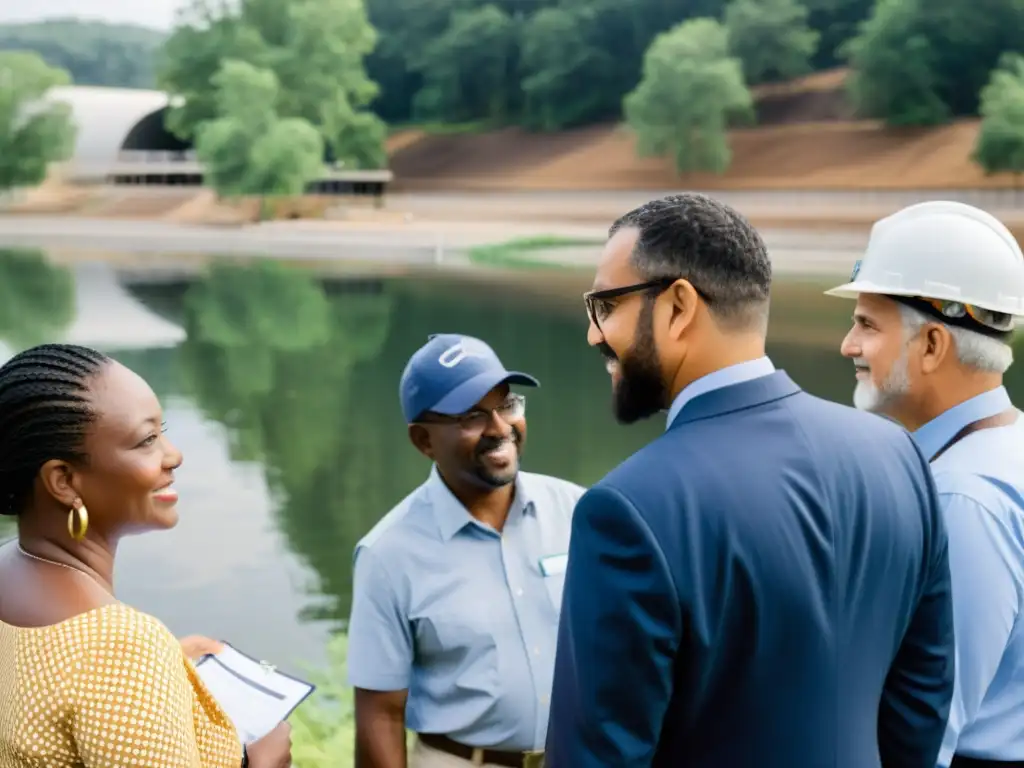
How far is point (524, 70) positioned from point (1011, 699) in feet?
165

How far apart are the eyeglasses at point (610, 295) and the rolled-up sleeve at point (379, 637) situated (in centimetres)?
91

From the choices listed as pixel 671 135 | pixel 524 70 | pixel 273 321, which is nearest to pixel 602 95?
pixel 524 70

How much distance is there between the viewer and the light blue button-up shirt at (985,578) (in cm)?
175

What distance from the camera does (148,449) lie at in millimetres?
1770

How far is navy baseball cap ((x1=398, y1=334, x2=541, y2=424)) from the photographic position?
7.87ft

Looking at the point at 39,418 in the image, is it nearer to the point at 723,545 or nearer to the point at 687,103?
the point at 723,545

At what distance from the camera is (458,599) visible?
7.61ft

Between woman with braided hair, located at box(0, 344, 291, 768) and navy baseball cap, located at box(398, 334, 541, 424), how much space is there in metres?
Result: 0.68

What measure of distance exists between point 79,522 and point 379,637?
0.75 meters

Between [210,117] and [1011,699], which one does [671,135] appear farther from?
[1011,699]

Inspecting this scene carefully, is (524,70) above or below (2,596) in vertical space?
above

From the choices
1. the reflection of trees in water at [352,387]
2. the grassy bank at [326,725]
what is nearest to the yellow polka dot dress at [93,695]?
the grassy bank at [326,725]

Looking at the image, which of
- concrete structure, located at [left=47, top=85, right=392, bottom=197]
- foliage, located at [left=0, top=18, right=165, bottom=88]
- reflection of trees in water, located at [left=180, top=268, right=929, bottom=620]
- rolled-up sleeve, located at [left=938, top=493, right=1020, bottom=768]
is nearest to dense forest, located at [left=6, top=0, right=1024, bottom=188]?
concrete structure, located at [left=47, top=85, right=392, bottom=197]

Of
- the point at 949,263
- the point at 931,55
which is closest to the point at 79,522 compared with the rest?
the point at 949,263
